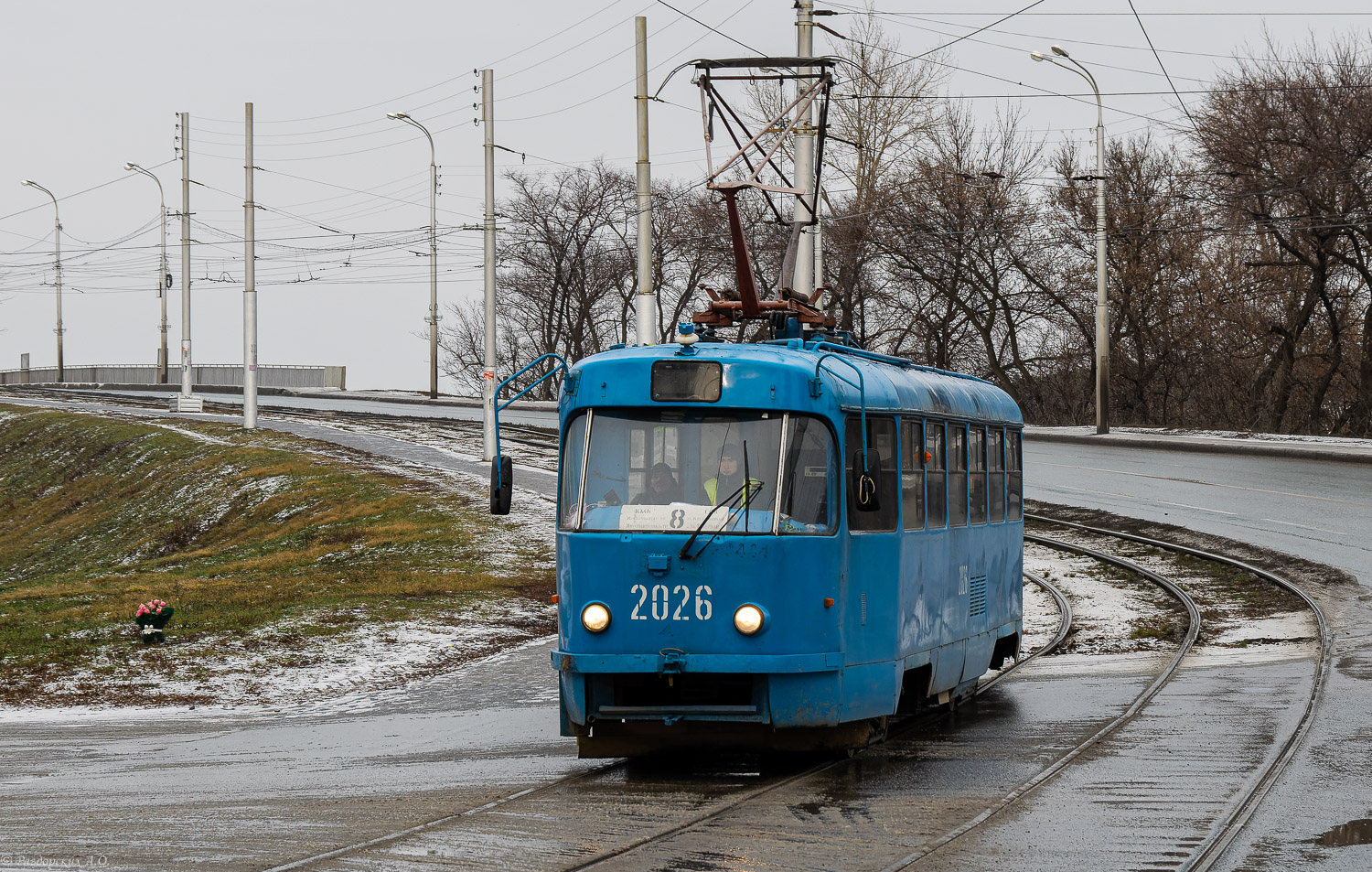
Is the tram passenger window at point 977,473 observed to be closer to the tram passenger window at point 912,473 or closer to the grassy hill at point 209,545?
the tram passenger window at point 912,473

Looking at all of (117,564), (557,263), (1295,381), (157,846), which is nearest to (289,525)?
(117,564)

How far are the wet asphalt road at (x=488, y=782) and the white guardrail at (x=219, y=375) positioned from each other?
6621cm

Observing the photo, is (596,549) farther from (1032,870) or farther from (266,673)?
(266,673)

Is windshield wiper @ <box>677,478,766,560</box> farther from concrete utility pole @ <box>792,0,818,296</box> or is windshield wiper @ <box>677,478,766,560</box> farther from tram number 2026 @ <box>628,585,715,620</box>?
concrete utility pole @ <box>792,0,818,296</box>

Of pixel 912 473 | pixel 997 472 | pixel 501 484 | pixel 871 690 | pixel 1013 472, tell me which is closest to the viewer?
pixel 871 690

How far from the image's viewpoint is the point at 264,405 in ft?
198

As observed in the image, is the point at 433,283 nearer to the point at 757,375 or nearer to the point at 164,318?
the point at 164,318

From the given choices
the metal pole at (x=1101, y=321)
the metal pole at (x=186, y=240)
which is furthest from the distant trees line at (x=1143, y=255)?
the metal pole at (x=186, y=240)

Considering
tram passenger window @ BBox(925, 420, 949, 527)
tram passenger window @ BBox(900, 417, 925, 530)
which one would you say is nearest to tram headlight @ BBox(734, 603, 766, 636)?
tram passenger window @ BBox(900, 417, 925, 530)

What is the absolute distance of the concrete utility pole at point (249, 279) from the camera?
138 feet

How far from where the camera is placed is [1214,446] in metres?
36.5

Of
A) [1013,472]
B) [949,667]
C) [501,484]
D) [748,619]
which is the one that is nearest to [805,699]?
[748,619]

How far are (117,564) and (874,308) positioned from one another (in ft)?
115

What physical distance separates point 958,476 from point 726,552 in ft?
11.0
